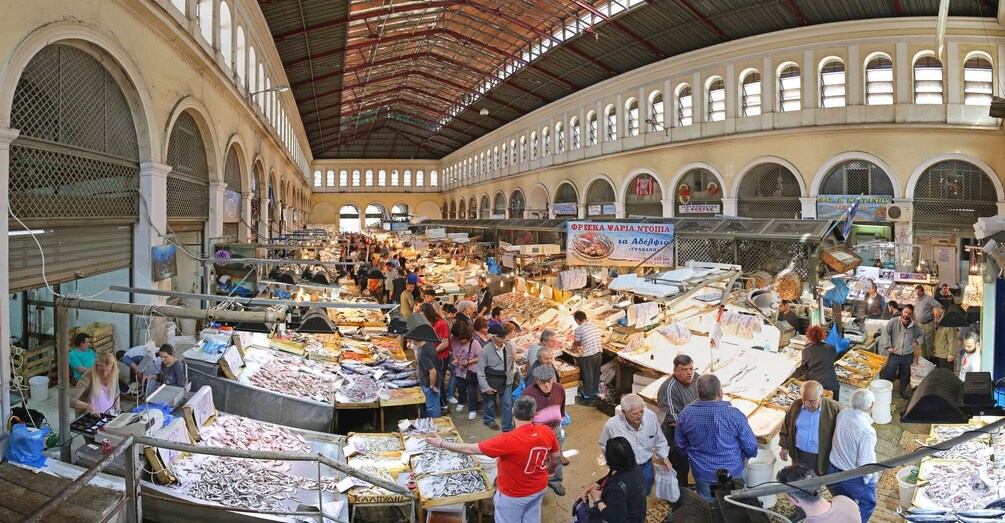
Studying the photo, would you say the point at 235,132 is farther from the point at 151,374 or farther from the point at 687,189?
the point at 687,189

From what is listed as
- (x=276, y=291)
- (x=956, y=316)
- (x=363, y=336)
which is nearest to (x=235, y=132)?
(x=276, y=291)

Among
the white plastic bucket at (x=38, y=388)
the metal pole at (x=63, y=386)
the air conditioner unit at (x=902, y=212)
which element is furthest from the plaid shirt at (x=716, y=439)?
the air conditioner unit at (x=902, y=212)

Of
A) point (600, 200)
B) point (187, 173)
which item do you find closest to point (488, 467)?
point (187, 173)

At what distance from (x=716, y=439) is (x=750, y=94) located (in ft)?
58.6

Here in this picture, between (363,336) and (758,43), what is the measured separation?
15780 millimetres

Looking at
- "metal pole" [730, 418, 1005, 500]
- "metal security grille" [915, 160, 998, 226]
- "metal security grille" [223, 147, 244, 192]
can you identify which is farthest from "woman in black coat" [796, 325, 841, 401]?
"metal security grille" [915, 160, 998, 226]

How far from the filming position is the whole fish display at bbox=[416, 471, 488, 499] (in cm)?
470

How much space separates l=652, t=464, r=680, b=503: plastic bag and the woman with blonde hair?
4762mm

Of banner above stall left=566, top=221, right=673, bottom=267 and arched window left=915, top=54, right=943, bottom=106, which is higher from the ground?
arched window left=915, top=54, right=943, bottom=106

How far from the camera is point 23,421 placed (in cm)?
471

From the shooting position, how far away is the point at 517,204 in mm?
35344

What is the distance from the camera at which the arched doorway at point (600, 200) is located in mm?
25472

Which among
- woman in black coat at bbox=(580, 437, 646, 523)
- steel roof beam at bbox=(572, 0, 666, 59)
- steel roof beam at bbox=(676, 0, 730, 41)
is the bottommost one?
woman in black coat at bbox=(580, 437, 646, 523)

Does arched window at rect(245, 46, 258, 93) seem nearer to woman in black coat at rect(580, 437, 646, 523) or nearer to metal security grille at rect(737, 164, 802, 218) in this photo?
woman in black coat at rect(580, 437, 646, 523)
